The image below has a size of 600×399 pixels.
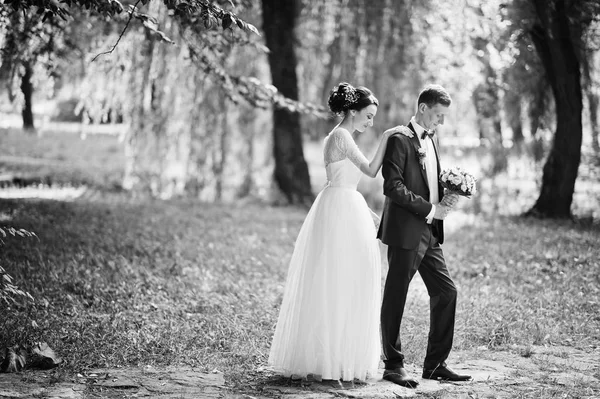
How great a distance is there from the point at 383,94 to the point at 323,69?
1901 millimetres

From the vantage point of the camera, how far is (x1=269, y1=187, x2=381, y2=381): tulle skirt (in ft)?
16.3

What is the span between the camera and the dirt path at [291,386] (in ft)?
15.6

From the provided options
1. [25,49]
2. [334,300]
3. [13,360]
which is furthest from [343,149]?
[25,49]

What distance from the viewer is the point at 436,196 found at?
17.3 feet

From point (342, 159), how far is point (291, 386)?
158 cm

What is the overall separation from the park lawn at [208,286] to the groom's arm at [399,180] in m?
1.47

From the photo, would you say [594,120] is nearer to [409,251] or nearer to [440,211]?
[440,211]

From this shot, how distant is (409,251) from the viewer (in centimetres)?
504

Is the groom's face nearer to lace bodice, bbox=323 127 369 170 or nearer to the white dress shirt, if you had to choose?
the white dress shirt

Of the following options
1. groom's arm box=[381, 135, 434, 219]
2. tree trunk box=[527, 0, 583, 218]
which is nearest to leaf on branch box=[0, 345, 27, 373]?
groom's arm box=[381, 135, 434, 219]

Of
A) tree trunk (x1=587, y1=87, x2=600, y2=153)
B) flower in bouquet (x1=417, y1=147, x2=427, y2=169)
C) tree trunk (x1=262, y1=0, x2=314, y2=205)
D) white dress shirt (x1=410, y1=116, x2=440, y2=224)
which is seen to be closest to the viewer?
flower in bouquet (x1=417, y1=147, x2=427, y2=169)

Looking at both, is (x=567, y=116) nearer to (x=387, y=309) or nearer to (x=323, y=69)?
(x=323, y=69)

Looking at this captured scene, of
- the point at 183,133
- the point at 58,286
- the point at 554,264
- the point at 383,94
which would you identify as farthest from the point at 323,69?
the point at 58,286

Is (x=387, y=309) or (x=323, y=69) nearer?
(x=387, y=309)
